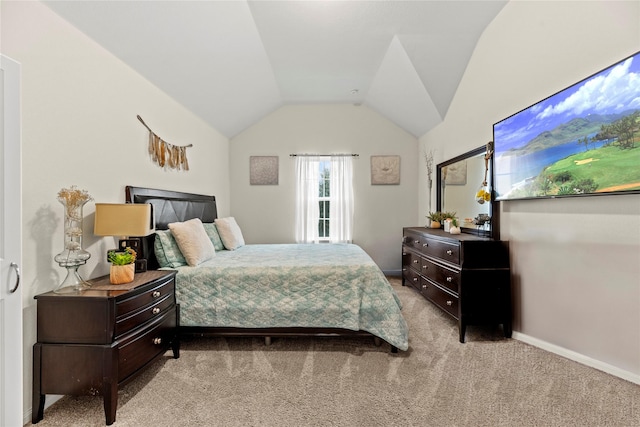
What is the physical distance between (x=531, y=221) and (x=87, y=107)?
3604mm

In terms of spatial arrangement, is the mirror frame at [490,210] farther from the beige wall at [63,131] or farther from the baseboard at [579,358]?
the beige wall at [63,131]

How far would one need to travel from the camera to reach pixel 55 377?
1.61 m

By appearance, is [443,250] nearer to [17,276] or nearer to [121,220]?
[121,220]

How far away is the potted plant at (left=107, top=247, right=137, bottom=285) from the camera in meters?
1.88

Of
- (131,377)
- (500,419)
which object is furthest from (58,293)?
(500,419)

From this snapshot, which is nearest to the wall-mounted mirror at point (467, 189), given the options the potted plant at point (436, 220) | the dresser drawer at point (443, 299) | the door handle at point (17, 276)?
the potted plant at point (436, 220)

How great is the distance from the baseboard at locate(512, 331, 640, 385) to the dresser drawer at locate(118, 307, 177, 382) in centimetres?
295

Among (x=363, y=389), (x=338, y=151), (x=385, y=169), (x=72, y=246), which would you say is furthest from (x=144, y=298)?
(x=385, y=169)

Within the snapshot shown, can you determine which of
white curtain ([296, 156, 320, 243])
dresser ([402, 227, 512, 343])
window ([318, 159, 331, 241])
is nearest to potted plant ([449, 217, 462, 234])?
dresser ([402, 227, 512, 343])

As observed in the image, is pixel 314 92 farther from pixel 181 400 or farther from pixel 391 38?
pixel 181 400

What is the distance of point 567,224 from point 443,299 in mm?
1264

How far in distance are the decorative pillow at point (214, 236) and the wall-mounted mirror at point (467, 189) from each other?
9.67 feet

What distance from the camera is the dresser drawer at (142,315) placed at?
1.68 metres

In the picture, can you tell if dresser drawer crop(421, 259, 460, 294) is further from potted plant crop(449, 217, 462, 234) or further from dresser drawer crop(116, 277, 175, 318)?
dresser drawer crop(116, 277, 175, 318)
